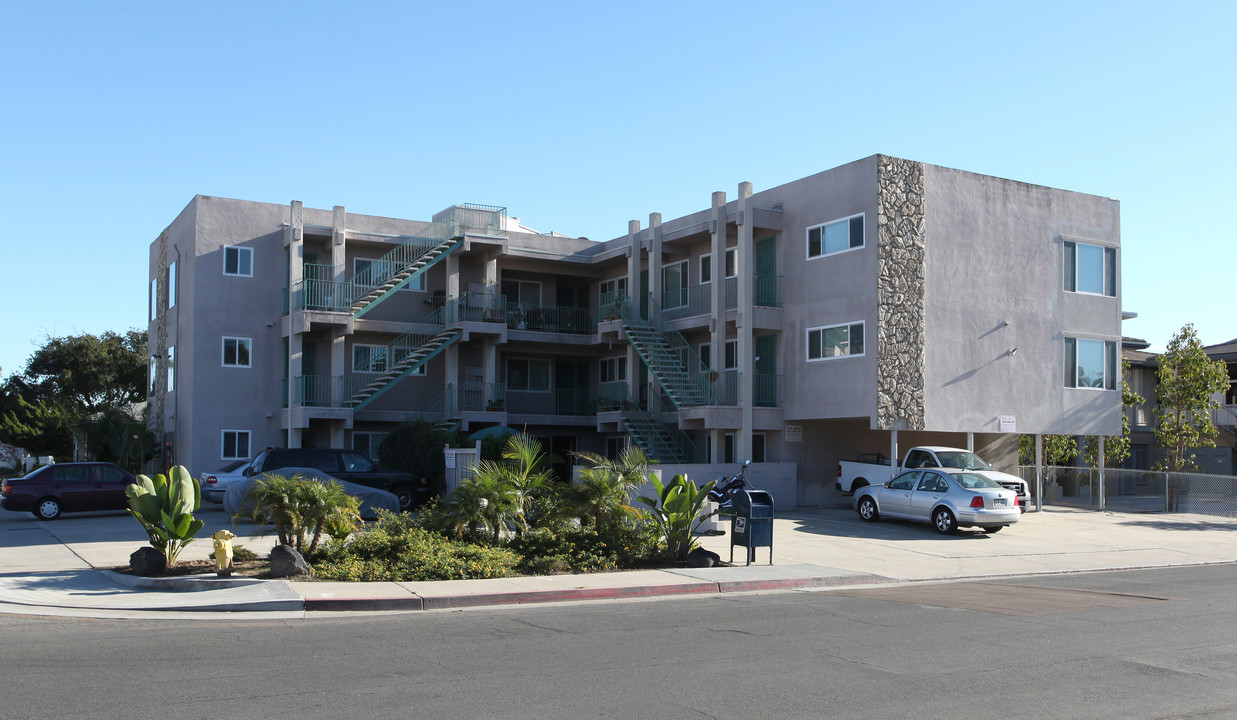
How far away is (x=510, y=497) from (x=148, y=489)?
5.36 m

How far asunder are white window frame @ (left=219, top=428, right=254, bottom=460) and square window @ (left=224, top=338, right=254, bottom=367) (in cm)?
222

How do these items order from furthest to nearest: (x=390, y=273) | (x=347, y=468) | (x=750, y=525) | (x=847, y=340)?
(x=390, y=273) < (x=847, y=340) < (x=347, y=468) < (x=750, y=525)

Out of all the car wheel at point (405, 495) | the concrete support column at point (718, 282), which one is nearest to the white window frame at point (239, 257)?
the car wheel at point (405, 495)

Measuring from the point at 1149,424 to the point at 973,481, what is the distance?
2772 centimetres

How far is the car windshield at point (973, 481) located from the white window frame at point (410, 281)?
2018 cm

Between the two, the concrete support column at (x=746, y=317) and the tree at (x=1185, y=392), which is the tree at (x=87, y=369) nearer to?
the concrete support column at (x=746, y=317)

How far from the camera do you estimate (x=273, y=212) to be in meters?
35.5

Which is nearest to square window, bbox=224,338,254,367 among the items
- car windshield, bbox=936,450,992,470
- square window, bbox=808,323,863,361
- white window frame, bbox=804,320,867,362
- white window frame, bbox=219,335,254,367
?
white window frame, bbox=219,335,254,367

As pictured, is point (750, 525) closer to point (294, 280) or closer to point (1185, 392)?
point (294, 280)

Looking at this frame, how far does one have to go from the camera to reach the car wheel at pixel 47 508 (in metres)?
25.7

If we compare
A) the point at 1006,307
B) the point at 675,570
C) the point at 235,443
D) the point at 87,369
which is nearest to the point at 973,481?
the point at 1006,307

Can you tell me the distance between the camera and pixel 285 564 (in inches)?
574

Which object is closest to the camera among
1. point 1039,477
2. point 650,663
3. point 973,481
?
point 650,663

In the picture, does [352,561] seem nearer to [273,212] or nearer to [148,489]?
[148,489]
